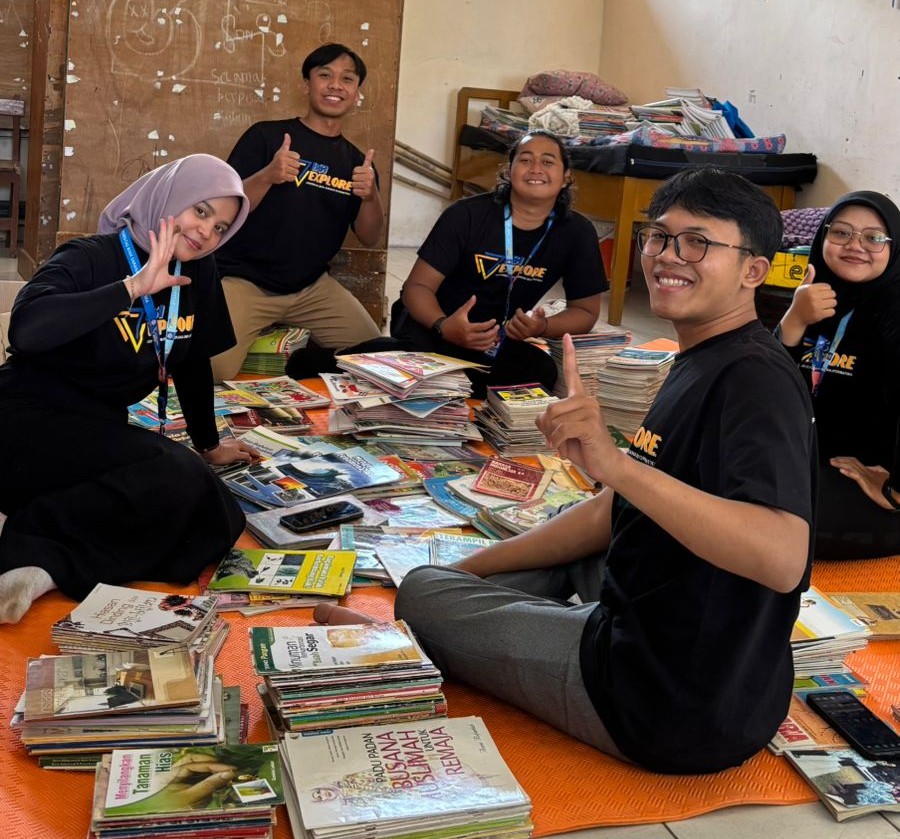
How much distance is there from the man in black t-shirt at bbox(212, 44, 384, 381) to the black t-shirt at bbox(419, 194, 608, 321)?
24.4 inches

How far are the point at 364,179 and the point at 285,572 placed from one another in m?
2.54

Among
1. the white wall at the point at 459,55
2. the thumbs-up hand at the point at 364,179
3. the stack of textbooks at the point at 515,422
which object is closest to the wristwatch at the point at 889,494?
the stack of textbooks at the point at 515,422

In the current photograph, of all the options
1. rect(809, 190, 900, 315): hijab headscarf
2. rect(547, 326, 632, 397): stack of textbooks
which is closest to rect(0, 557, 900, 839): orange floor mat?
rect(809, 190, 900, 315): hijab headscarf

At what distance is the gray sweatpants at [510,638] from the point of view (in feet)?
7.14

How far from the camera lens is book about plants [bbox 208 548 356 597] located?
2838mm

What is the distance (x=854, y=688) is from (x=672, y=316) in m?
1.13

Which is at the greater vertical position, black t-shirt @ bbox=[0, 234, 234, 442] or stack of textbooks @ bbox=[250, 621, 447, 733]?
black t-shirt @ bbox=[0, 234, 234, 442]

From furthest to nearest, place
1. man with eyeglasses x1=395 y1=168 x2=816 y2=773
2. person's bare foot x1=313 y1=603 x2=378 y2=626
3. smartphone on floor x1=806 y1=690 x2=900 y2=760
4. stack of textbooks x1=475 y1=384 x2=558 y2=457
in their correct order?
stack of textbooks x1=475 y1=384 x2=558 y2=457 < person's bare foot x1=313 y1=603 x2=378 y2=626 < smartphone on floor x1=806 y1=690 x2=900 y2=760 < man with eyeglasses x1=395 y1=168 x2=816 y2=773

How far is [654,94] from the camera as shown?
8.90m

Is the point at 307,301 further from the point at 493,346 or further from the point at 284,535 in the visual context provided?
the point at 284,535

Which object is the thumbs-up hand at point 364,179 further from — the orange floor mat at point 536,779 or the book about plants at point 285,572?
the orange floor mat at point 536,779

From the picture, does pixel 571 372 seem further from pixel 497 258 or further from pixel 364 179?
pixel 364 179

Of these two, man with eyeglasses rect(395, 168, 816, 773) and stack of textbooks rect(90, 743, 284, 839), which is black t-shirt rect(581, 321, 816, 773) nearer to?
man with eyeglasses rect(395, 168, 816, 773)

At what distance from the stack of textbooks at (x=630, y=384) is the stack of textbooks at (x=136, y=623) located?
2038 mm
